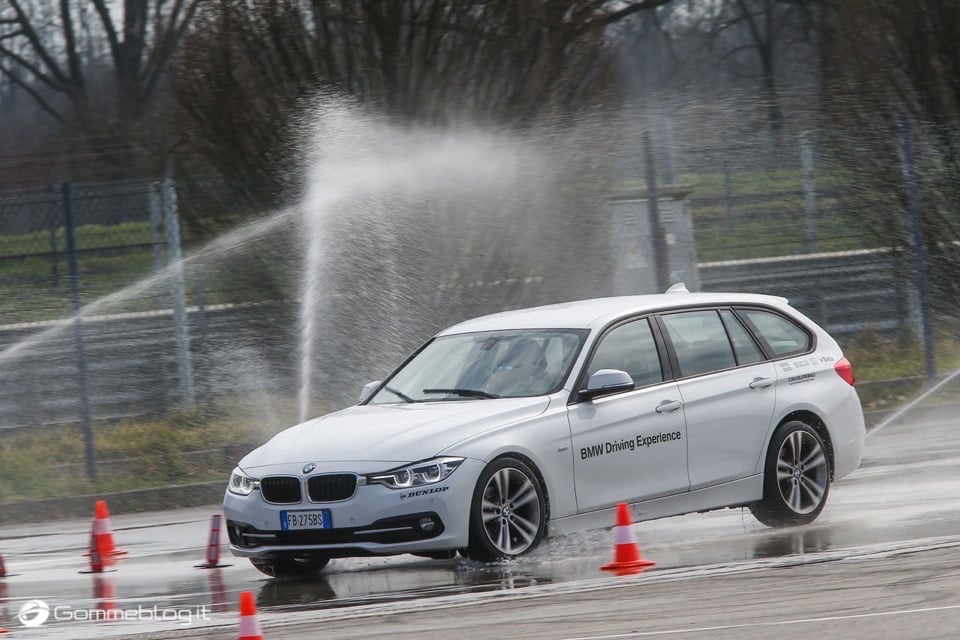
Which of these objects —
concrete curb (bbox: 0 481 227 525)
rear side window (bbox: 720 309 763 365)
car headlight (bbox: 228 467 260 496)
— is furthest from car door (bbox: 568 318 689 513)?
concrete curb (bbox: 0 481 227 525)

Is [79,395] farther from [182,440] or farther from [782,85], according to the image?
[782,85]

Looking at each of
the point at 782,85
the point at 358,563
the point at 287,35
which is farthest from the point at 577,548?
the point at 782,85

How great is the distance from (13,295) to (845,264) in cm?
959

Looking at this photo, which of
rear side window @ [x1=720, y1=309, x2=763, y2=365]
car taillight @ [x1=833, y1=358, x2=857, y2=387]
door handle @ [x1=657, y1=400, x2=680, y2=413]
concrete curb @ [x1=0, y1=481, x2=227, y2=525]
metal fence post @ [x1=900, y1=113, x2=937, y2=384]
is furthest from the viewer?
metal fence post @ [x1=900, y1=113, x2=937, y2=384]

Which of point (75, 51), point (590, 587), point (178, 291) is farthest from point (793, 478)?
point (75, 51)

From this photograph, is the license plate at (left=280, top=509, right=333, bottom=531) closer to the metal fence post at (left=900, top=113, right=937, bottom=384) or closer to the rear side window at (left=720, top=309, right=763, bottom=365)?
the rear side window at (left=720, top=309, right=763, bottom=365)

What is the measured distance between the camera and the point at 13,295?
17.2 meters

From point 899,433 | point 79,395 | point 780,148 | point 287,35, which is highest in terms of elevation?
point 287,35

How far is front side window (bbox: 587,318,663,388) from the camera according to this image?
9.73 m

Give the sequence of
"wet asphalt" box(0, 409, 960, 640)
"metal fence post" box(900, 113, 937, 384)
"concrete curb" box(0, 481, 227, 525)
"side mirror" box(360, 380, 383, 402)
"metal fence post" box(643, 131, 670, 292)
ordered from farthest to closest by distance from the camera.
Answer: "metal fence post" box(900, 113, 937, 384) < "metal fence post" box(643, 131, 670, 292) < "concrete curb" box(0, 481, 227, 525) < "side mirror" box(360, 380, 383, 402) < "wet asphalt" box(0, 409, 960, 640)

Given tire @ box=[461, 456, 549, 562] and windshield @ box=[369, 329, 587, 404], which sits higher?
windshield @ box=[369, 329, 587, 404]

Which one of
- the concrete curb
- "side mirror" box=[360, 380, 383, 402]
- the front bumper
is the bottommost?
the concrete curb

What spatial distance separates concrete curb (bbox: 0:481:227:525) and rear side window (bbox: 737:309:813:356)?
5.73 m

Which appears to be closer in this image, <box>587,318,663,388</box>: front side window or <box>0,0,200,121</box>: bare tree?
<box>587,318,663,388</box>: front side window
